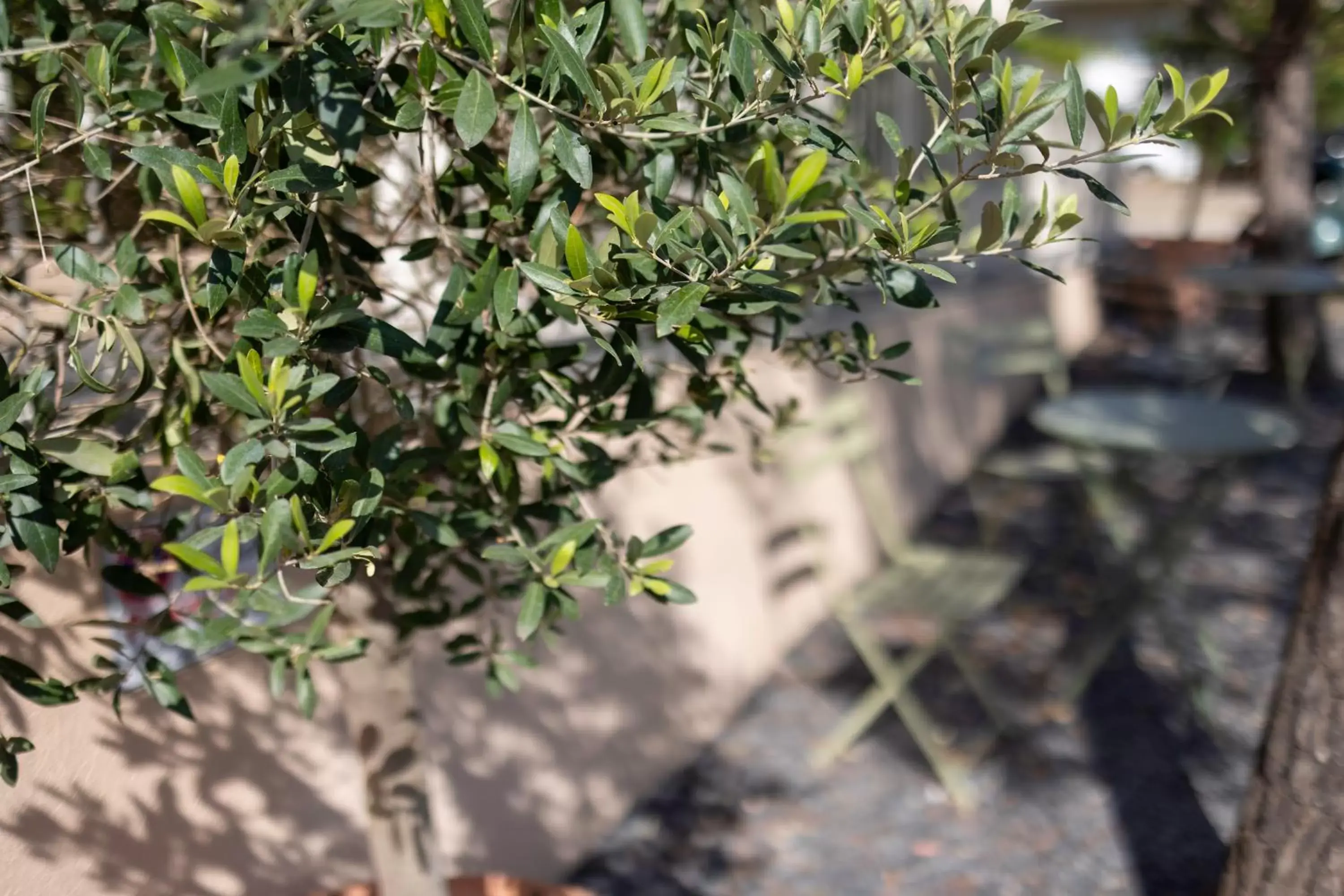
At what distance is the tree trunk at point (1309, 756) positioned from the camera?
2273 mm

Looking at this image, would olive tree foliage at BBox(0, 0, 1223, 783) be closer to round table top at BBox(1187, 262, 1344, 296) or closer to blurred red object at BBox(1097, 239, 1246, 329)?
round table top at BBox(1187, 262, 1344, 296)

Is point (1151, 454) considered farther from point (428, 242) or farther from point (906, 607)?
point (428, 242)

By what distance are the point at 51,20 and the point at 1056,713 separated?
13.2ft

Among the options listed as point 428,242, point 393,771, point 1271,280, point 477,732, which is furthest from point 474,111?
point 1271,280

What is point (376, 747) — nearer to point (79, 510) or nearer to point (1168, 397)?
point (79, 510)

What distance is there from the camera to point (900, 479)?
638cm

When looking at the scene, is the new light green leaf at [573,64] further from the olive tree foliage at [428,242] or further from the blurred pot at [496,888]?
the blurred pot at [496,888]

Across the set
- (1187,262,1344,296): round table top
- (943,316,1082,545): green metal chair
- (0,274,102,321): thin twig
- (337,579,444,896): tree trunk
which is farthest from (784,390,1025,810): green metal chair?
(1187,262,1344,296): round table top

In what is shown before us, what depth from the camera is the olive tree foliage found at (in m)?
1.24

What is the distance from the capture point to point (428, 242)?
66.7 inches

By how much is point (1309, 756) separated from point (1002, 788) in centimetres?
174

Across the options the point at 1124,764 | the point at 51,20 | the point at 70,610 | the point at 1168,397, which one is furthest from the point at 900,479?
the point at 51,20

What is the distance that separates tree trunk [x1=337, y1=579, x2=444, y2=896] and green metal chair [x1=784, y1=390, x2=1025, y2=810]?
1645 mm

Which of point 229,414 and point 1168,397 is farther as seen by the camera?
point 1168,397
